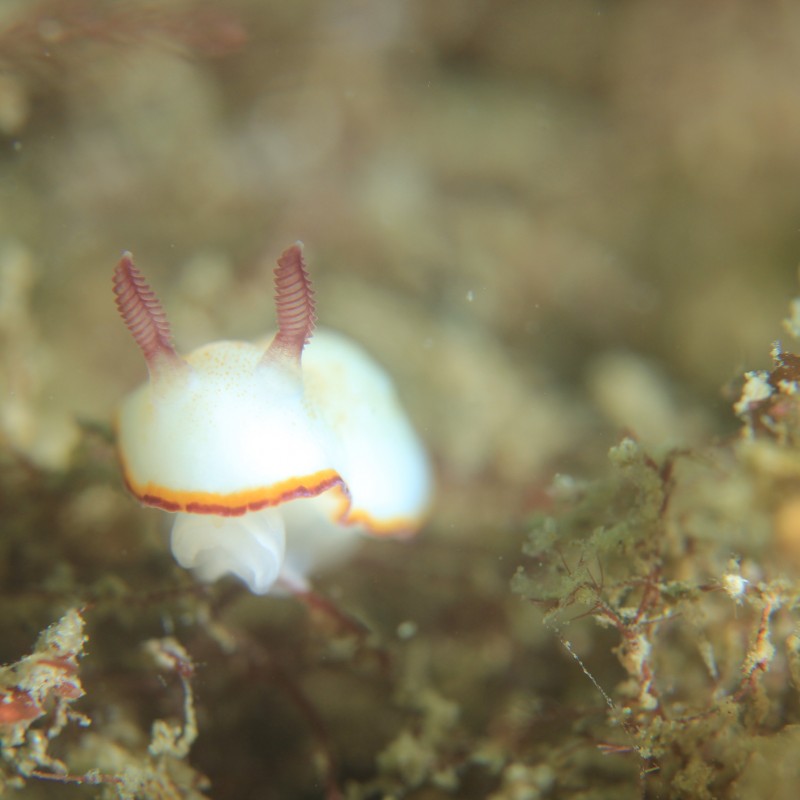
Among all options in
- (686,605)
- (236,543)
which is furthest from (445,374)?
(686,605)

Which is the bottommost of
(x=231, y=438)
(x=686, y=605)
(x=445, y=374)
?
(x=686, y=605)

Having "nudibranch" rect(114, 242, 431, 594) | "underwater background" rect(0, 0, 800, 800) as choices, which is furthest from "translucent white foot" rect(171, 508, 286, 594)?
"underwater background" rect(0, 0, 800, 800)

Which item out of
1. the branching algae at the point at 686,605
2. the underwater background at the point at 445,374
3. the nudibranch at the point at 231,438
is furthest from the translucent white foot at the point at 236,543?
the branching algae at the point at 686,605

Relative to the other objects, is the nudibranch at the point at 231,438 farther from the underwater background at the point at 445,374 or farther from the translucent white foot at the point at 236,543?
the underwater background at the point at 445,374

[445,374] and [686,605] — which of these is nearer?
[686,605]

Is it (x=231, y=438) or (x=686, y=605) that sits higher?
(x=231, y=438)

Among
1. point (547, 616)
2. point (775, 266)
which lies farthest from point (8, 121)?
point (775, 266)

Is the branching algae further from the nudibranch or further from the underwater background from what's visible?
the nudibranch

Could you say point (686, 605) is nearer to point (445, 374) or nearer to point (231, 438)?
point (231, 438)

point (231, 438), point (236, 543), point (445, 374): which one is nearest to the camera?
point (231, 438)
